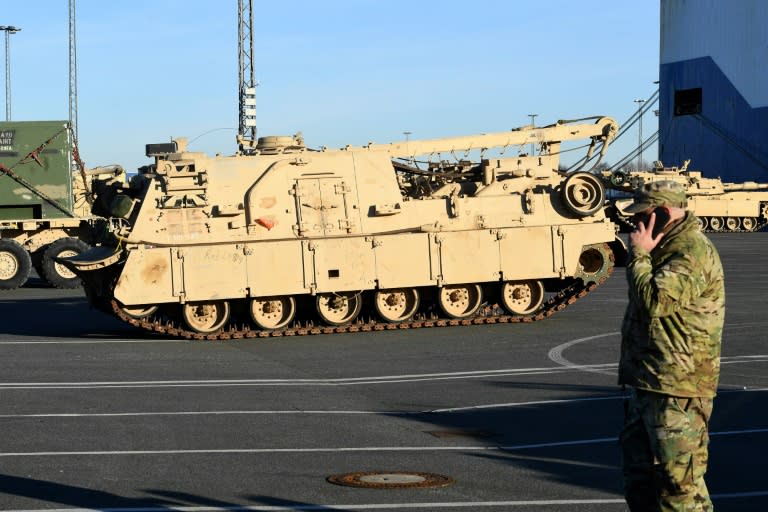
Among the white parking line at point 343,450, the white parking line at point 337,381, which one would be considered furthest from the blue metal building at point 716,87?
the white parking line at point 343,450

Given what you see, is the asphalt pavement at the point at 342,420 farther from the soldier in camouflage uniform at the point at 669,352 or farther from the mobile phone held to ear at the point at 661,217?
the mobile phone held to ear at the point at 661,217

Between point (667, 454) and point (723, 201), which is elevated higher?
point (723, 201)

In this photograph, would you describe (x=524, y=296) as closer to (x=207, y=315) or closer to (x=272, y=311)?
(x=272, y=311)

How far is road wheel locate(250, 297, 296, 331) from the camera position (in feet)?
72.3

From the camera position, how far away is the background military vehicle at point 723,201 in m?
56.6

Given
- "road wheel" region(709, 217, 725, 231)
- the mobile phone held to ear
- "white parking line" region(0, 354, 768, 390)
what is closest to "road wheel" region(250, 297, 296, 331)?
"white parking line" region(0, 354, 768, 390)

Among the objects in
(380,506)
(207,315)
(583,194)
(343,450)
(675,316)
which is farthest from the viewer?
(583,194)

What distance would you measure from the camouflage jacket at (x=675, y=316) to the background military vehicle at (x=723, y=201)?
160ft

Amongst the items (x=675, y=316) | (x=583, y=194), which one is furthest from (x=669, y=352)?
(x=583, y=194)

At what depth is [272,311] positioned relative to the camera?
72.9 ft

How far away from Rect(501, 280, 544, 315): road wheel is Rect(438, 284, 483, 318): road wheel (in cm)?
55

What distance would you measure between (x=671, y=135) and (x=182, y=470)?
241 feet

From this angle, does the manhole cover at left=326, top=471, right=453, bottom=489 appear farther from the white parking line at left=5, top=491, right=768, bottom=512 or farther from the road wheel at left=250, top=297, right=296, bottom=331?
the road wheel at left=250, top=297, right=296, bottom=331

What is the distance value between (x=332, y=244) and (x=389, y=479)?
12.4 meters
